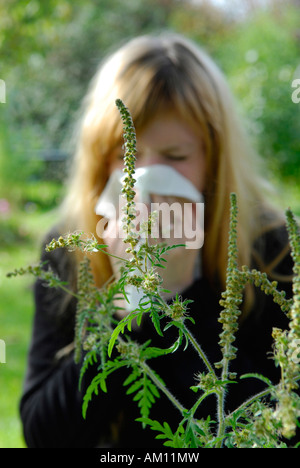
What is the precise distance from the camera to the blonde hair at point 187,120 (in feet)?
2.72

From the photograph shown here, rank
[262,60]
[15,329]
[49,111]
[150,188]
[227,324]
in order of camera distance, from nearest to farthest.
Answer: [227,324]
[150,188]
[49,111]
[15,329]
[262,60]

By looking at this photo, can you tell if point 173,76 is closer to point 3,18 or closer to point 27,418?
point 27,418

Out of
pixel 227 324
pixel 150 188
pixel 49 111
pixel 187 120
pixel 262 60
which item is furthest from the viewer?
pixel 262 60

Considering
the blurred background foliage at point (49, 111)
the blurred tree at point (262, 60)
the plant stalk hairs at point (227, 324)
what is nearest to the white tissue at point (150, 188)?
the plant stalk hairs at point (227, 324)

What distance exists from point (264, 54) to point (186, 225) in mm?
6636

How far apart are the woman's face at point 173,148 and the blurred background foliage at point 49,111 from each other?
346 mm

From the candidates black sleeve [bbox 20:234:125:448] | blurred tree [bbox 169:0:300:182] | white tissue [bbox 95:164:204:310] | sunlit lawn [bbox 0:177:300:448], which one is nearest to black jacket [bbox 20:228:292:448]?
black sleeve [bbox 20:234:125:448]

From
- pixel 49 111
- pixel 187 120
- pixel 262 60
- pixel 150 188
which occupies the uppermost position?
pixel 262 60

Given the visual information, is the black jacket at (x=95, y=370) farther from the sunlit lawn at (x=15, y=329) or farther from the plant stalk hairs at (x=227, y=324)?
the sunlit lawn at (x=15, y=329)

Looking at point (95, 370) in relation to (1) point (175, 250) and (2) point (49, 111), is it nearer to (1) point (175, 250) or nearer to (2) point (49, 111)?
(1) point (175, 250)

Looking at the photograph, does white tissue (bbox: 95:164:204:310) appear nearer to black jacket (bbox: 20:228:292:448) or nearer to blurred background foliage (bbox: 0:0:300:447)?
black jacket (bbox: 20:228:292:448)

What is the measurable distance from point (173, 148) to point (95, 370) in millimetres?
554

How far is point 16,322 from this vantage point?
12.5 feet

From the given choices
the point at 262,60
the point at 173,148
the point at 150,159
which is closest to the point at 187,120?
the point at 173,148
